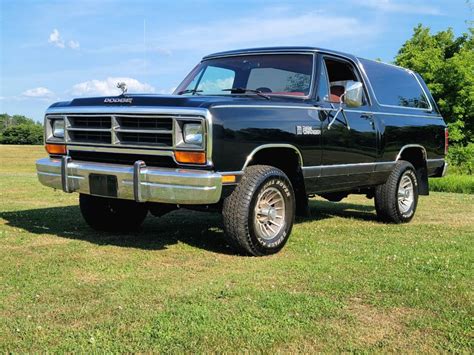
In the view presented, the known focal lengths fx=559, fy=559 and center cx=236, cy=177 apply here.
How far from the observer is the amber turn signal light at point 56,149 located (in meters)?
5.98

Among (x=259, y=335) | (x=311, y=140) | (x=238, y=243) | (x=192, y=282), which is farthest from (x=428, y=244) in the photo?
(x=259, y=335)

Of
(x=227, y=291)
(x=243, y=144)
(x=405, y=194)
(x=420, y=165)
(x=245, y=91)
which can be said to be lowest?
(x=227, y=291)

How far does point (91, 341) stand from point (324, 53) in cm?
457

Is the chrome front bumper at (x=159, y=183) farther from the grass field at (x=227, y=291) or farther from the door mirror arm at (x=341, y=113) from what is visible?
the door mirror arm at (x=341, y=113)

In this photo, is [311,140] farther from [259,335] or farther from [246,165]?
[259,335]

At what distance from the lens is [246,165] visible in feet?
17.4

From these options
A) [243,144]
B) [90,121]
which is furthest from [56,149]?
[243,144]

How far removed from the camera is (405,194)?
8172 mm

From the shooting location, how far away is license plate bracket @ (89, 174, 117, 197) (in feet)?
17.3

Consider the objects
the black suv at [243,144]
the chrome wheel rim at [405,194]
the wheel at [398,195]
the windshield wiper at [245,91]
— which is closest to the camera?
the black suv at [243,144]

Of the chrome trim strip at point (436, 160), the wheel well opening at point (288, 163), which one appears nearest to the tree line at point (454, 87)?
the chrome trim strip at point (436, 160)

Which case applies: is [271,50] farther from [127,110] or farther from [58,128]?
[58,128]

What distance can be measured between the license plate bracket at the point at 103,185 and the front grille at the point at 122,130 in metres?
0.34

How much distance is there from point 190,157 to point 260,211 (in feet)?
3.28
